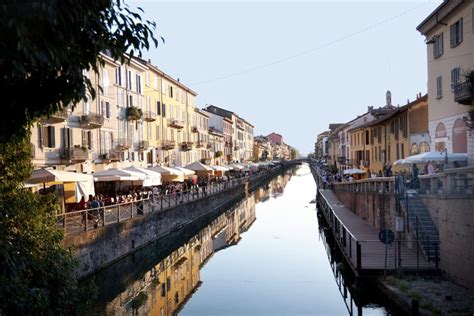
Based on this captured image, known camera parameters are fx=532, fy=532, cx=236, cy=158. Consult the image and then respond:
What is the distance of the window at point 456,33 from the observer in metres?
23.8

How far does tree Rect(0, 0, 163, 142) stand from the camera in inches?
165

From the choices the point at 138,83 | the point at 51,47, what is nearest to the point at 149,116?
the point at 138,83

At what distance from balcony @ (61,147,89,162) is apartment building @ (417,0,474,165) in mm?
19373

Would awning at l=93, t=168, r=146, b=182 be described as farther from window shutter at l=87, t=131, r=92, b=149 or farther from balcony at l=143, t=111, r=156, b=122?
balcony at l=143, t=111, r=156, b=122

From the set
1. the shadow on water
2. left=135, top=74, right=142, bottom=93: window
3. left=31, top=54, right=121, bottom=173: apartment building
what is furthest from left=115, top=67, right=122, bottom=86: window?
the shadow on water

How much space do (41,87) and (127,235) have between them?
59.9ft

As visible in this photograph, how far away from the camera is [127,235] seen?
912 inches

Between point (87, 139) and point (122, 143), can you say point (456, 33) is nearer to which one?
point (87, 139)

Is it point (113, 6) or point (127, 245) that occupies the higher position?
point (113, 6)

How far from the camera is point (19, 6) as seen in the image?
13.7 feet

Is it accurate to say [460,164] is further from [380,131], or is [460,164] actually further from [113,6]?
[380,131]

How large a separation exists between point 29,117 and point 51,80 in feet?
2.45

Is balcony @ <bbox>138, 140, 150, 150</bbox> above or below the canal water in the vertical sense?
above

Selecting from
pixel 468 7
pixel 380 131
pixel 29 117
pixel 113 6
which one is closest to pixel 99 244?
pixel 29 117
